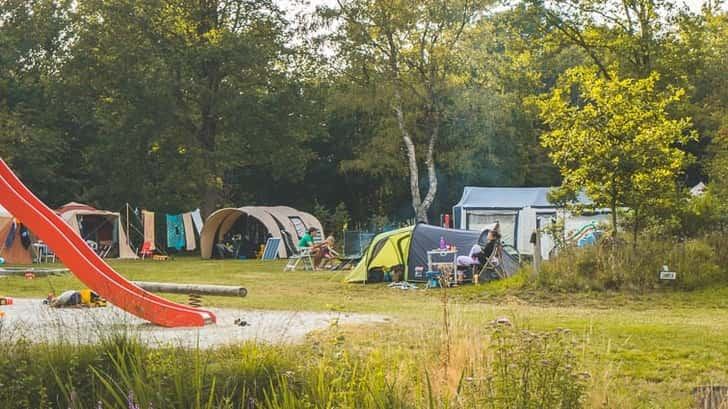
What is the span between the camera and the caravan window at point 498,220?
24203 millimetres

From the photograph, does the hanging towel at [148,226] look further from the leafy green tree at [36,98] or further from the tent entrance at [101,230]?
the leafy green tree at [36,98]

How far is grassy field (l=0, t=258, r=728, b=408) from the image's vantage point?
5617 millimetres

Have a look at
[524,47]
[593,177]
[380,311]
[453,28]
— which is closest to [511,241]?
[524,47]

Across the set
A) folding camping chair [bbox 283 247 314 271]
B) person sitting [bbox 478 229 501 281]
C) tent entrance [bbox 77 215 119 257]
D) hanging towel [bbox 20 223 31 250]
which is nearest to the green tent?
person sitting [bbox 478 229 501 281]

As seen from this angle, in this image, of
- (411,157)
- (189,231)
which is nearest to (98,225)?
(189,231)

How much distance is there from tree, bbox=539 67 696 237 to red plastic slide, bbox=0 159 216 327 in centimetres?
723

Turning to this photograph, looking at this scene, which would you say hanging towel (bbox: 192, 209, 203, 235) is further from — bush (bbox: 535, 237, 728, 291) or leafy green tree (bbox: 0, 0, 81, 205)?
bush (bbox: 535, 237, 728, 291)

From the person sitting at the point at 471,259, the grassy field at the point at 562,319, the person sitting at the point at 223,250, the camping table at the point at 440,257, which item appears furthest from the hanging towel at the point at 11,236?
the person sitting at the point at 471,259

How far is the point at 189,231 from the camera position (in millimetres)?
29859

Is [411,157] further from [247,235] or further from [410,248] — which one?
[410,248]

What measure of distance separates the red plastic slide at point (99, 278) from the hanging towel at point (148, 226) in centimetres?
1804

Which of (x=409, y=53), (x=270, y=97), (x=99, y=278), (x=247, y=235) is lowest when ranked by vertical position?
(x=99, y=278)

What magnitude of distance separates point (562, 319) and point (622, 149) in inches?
202

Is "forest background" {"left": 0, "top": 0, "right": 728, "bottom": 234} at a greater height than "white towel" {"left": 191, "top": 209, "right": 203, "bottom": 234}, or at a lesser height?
greater
